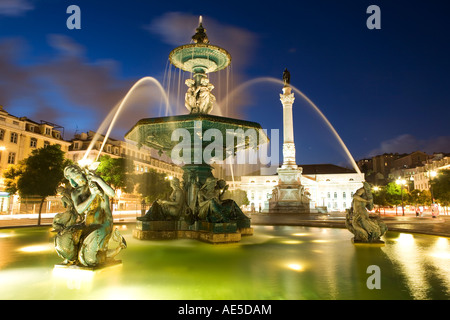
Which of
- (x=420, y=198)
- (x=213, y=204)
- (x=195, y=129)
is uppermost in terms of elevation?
(x=195, y=129)

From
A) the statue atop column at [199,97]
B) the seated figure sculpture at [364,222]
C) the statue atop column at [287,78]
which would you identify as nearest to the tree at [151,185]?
the statue atop column at [287,78]

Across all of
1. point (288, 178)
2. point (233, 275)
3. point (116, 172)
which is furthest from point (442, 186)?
point (233, 275)

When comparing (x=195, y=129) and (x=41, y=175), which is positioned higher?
(x=195, y=129)

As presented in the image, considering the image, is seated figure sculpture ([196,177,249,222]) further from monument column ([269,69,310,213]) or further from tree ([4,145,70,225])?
monument column ([269,69,310,213])

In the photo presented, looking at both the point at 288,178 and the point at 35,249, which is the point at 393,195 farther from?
the point at 35,249

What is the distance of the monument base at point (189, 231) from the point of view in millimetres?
8047

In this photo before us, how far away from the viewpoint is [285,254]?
6.45 metres

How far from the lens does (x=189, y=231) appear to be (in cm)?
919

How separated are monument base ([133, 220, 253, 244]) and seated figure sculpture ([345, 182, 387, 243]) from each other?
11.2 ft

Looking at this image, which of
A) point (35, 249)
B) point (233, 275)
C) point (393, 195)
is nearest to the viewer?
point (233, 275)

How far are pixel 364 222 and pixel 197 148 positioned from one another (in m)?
5.99

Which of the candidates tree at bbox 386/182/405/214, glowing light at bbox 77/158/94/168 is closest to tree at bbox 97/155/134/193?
glowing light at bbox 77/158/94/168
